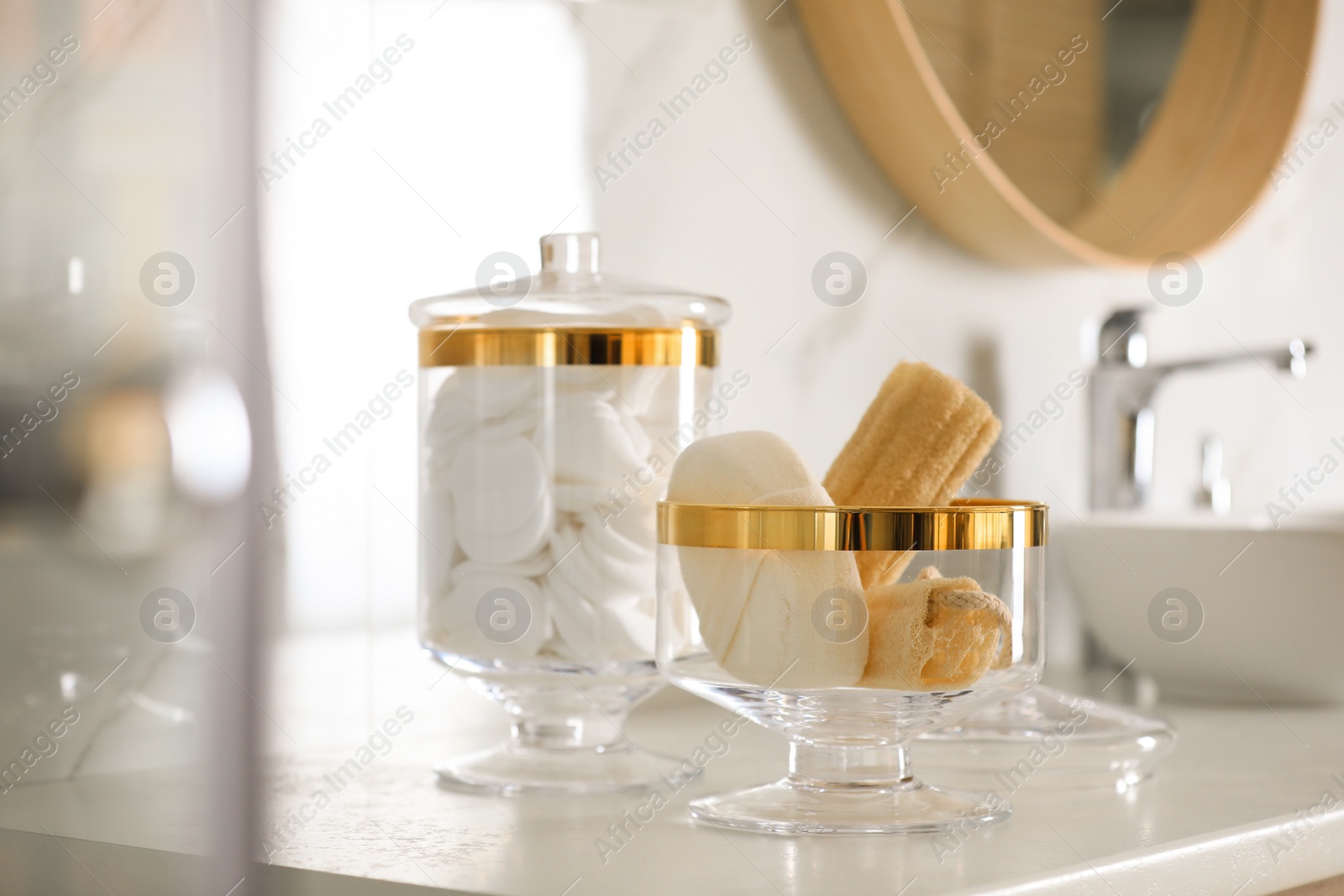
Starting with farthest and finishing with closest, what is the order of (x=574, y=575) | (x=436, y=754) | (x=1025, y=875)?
(x=436, y=754) → (x=574, y=575) → (x=1025, y=875)

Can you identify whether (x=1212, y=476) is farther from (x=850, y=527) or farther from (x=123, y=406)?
(x=123, y=406)

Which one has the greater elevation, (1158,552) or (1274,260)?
(1274,260)

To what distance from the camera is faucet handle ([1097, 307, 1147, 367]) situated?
1184 millimetres

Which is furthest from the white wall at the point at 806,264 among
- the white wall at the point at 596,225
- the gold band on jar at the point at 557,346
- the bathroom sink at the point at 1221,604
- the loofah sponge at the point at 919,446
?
the loofah sponge at the point at 919,446

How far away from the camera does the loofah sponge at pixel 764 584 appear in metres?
0.52

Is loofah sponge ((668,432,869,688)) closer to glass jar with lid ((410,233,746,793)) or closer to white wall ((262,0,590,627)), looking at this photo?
glass jar with lid ((410,233,746,793))

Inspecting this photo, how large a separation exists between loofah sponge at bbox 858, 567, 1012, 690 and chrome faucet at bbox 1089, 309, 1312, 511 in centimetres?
70

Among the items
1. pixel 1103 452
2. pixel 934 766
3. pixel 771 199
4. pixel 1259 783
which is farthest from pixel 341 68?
pixel 1103 452

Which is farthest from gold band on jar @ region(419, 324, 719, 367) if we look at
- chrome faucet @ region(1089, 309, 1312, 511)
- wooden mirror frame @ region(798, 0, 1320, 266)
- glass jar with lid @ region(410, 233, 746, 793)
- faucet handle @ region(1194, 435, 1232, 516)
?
faucet handle @ region(1194, 435, 1232, 516)

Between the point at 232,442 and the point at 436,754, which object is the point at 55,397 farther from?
the point at 436,754

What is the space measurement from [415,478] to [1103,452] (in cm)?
66

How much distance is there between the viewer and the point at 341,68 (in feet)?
2.51

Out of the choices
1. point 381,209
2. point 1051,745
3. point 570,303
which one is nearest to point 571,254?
point 570,303

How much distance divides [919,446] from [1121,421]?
68 centimetres
